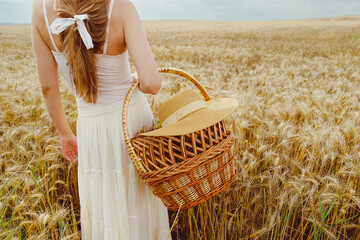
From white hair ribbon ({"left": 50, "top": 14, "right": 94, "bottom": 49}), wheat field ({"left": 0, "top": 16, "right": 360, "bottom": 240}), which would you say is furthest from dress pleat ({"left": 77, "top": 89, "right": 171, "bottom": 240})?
white hair ribbon ({"left": 50, "top": 14, "right": 94, "bottom": 49})

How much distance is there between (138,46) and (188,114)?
0.37m

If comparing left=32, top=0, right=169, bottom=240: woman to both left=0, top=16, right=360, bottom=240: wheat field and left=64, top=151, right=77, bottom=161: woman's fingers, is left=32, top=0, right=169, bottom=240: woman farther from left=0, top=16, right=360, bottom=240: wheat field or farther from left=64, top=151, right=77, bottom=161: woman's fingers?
left=0, top=16, right=360, bottom=240: wheat field

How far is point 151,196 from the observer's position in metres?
1.46

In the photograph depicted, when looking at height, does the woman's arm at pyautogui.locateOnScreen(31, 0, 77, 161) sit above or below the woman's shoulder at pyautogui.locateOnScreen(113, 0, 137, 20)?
below

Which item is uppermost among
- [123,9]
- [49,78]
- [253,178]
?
[123,9]

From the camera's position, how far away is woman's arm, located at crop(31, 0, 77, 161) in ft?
3.75

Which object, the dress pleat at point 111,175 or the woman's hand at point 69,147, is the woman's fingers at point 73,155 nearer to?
the woman's hand at point 69,147

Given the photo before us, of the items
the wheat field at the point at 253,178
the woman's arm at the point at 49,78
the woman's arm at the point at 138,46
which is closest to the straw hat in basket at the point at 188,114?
the woman's arm at the point at 138,46

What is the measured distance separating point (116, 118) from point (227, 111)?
602mm

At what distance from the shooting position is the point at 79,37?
101cm

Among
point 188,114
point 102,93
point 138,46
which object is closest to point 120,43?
point 138,46

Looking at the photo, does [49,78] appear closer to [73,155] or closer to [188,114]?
[73,155]

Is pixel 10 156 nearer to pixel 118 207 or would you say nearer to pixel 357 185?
pixel 118 207

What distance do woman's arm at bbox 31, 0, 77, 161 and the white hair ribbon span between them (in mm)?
201
